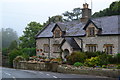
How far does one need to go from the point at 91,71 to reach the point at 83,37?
11.5 meters

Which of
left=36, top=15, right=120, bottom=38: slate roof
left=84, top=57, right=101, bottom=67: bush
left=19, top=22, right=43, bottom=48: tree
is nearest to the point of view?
left=84, top=57, right=101, bottom=67: bush

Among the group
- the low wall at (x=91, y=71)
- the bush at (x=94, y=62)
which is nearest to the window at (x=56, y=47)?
the low wall at (x=91, y=71)

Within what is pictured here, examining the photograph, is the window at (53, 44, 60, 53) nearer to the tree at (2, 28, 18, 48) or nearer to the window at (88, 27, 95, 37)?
the window at (88, 27, 95, 37)

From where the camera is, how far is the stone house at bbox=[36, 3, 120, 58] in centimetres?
2963

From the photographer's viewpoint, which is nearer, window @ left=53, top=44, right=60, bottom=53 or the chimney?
the chimney

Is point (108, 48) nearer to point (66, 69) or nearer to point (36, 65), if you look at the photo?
point (66, 69)

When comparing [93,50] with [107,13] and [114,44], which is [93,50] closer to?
[114,44]

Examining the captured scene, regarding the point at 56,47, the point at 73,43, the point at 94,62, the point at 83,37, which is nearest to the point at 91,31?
the point at 83,37

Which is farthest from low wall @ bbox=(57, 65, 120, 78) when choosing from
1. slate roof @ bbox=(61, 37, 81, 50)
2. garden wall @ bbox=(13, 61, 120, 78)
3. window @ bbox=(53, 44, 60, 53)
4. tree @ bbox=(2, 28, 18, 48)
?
tree @ bbox=(2, 28, 18, 48)

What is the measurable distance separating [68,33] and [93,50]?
6.50 metres

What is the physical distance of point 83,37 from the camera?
33.3 m

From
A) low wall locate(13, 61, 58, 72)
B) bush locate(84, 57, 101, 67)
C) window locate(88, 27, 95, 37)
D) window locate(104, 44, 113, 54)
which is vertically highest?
window locate(88, 27, 95, 37)

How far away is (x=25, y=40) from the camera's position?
55.3 meters

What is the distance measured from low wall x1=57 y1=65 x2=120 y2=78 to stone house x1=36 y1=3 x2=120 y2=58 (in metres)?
7.11
